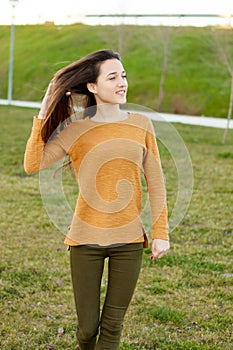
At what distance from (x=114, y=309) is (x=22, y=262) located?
2.71 meters

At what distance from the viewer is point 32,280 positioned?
5074mm

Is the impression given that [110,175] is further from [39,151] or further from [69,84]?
[69,84]

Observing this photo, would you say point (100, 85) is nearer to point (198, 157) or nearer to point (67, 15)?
point (198, 157)

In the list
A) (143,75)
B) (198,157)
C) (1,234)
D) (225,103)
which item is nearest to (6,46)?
(143,75)

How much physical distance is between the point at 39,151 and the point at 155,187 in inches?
24.4

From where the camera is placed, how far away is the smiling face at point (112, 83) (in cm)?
289

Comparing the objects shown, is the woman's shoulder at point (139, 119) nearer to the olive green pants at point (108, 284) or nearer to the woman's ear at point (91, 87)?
the woman's ear at point (91, 87)

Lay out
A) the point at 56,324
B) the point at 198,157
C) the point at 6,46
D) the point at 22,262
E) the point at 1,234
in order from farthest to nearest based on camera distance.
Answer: the point at 6,46, the point at 198,157, the point at 1,234, the point at 22,262, the point at 56,324

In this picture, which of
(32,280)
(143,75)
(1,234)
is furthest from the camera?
(143,75)

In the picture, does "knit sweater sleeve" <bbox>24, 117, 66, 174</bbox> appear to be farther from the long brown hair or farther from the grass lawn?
the grass lawn

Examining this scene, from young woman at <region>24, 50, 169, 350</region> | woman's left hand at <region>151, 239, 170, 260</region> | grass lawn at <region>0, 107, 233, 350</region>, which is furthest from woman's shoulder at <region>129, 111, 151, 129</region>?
grass lawn at <region>0, 107, 233, 350</region>

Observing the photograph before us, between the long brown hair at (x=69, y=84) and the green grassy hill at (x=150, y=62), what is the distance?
914 inches

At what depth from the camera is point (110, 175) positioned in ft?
9.39

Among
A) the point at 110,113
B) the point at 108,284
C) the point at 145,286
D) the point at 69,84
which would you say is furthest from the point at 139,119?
the point at 145,286
